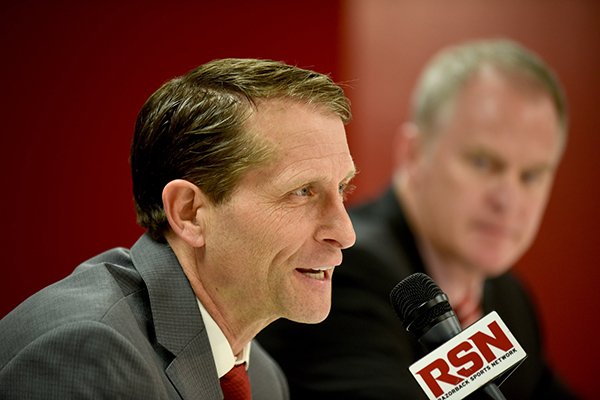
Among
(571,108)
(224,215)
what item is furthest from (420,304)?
(571,108)

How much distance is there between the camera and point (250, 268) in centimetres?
147

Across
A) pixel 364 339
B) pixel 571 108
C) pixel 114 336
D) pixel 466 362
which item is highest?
pixel 114 336

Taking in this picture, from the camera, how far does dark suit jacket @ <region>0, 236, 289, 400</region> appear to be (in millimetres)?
1214

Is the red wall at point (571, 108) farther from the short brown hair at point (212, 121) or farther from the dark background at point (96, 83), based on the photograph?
the short brown hair at point (212, 121)

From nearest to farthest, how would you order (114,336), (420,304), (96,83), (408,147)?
1. (114,336)
2. (420,304)
3. (96,83)
4. (408,147)

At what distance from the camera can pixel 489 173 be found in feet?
9.00

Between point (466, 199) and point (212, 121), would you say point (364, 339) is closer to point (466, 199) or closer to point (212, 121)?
point (466, 199)

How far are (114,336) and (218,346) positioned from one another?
0.94 ft

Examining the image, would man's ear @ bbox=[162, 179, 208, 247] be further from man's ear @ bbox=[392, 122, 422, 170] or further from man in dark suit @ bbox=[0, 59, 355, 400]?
man's ear @ bbox=[392, 122, 422, 170]

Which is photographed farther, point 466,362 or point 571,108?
point 571,108

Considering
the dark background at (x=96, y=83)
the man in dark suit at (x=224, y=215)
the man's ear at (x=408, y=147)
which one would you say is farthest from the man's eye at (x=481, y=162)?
the man in dark suit at (x=224, y=215)

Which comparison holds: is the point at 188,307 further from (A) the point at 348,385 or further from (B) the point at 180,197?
(A) the point at 348,385

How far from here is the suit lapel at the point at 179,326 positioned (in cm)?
142

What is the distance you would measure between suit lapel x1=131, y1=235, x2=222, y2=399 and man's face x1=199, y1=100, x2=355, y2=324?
0.20 ft
